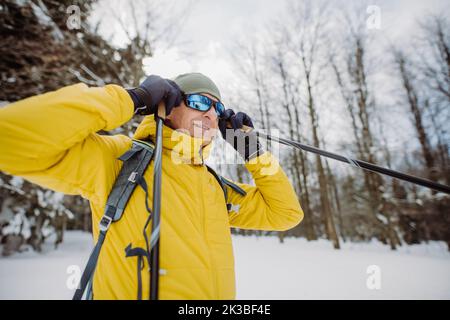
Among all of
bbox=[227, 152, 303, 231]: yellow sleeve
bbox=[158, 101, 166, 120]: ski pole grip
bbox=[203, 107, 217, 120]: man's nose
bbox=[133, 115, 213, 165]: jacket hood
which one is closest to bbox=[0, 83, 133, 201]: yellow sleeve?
bbox=[158, 101, 166, 120]: ski pole grip

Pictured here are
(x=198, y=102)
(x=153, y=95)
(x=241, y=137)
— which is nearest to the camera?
(x=153, y=95)

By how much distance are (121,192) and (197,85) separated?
1017 millimetres

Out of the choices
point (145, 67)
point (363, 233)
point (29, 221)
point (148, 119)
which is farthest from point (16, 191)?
point (363, 233)

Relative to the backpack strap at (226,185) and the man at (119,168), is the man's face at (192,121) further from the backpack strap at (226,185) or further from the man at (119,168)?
the backpack strap at (226,185)

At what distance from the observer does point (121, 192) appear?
1.29 metres

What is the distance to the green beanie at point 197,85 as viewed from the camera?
6.13 ft

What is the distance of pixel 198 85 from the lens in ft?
6.15

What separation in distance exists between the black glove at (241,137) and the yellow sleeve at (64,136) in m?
0.88

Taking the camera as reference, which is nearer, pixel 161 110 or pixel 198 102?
pixel 161 110

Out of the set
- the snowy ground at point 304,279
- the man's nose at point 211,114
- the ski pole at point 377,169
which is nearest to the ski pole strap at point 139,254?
the man's nose at point 211,114

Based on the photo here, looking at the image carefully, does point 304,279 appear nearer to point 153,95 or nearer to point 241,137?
point 241,137

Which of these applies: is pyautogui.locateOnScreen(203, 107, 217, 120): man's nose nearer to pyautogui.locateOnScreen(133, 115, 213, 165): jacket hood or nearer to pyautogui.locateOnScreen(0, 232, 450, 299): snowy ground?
pyautogui.locateOnScreen(133, 115, 213, 165): jacket hood

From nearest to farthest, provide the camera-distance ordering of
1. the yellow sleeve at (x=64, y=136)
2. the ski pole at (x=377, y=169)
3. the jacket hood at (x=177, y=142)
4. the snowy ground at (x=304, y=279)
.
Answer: the yellow sleeve at (x=64, y=136)
the jacket hood at (x=177, y=142)
the ski pole at (x=377, y=169)
the snowy ground at (x=304, y=279)

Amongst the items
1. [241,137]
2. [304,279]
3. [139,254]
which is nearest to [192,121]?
[241,137]
